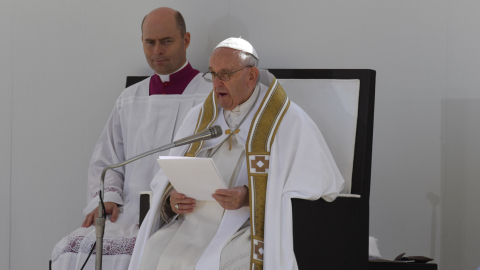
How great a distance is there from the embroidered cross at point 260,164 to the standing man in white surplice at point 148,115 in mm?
1318

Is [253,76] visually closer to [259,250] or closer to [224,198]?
[224,198]

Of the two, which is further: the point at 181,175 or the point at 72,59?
the point at 72,59

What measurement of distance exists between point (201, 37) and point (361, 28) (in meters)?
1.48

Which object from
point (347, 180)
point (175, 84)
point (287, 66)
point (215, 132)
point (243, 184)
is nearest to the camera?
point (215, 132)

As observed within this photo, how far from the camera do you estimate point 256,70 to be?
3.68m

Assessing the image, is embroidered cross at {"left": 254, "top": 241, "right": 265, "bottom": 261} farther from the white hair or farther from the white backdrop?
the white backdrop

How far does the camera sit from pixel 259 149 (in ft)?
11.4

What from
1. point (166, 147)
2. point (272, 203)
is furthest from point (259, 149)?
point (166, 147)

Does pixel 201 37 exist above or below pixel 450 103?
above

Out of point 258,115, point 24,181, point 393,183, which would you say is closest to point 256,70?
point 258,115

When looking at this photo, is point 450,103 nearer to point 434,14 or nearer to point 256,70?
point 434,14

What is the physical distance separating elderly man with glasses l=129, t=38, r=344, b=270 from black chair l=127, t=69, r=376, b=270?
0.09 m

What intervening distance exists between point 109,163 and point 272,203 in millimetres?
1940

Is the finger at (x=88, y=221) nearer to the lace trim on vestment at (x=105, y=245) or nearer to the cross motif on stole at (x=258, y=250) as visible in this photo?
the lace trim on vestment at (x=105, y=245)
